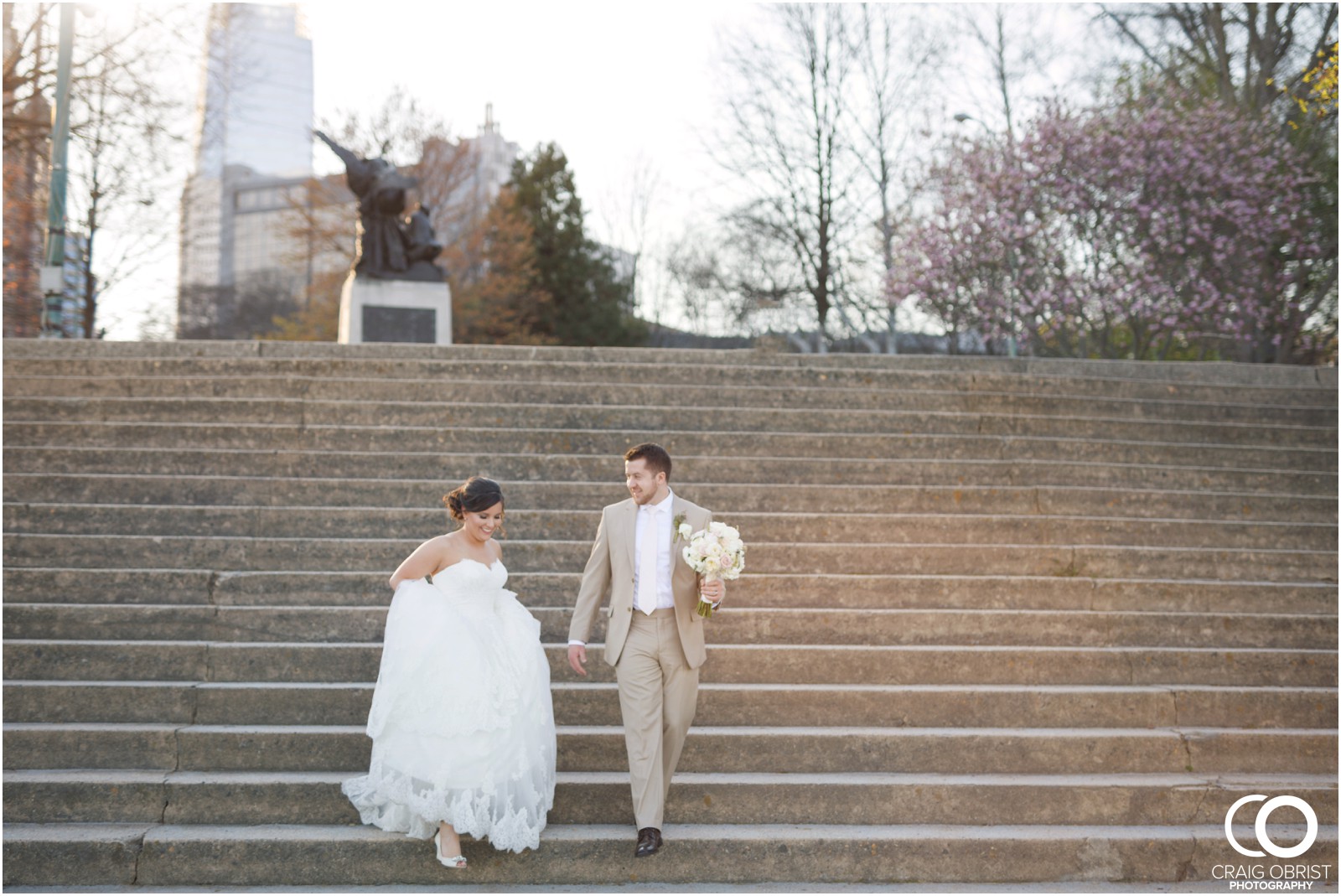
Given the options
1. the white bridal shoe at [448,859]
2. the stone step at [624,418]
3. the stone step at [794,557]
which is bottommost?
the white bridal shoe at [448,859]

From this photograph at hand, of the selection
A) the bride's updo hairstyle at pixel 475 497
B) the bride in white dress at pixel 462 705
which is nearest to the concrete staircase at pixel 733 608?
the bride in white dress at pixel 462 705

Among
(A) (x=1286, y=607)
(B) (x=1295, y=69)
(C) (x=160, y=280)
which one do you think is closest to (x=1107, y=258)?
(B) (x=1295, y=69)

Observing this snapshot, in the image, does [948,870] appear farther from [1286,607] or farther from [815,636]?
[1286,607]

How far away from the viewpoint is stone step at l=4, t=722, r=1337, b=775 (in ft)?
18.5

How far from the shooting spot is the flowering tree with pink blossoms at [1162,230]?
16234mm

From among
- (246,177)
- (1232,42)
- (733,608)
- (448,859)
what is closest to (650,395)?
(733,608)

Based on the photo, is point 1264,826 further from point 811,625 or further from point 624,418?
point 624,418

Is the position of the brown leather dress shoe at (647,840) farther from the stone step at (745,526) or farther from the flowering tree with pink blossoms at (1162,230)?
the flowering tree with pink blossoms at (1162,230)

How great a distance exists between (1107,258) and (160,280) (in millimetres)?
24298

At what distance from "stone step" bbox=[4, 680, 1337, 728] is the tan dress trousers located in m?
1.07

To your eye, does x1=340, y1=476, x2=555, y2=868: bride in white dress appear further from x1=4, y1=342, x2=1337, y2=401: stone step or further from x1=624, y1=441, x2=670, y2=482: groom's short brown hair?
x1=4, y1=342, x2=1337, y2=401: stone step

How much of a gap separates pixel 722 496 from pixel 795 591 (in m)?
1.39

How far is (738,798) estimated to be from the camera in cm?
553

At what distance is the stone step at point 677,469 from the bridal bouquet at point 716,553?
359cm
